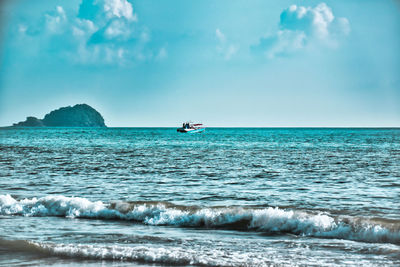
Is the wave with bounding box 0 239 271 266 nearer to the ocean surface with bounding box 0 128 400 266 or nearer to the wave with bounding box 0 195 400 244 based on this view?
the ocean surface with bounding box 0 128 400 266

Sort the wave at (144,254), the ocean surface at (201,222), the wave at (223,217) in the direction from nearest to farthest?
the wave at (144,254) < the ocean surface at (201,222) < the wave at (223,217)

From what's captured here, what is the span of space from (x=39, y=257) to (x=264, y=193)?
956 centimetres

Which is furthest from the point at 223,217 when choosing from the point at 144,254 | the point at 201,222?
the point at 144,254

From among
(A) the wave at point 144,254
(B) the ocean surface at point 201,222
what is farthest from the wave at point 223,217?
(A) the wave at point 144,254

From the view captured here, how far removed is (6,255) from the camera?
29.5 feet

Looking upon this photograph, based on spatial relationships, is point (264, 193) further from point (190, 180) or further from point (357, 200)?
point (190, 180)

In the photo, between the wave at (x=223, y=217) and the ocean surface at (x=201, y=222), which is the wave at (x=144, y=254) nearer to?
the ocean surface at (x=201, y=222)

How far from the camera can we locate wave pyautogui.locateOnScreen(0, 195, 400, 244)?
1074 cm

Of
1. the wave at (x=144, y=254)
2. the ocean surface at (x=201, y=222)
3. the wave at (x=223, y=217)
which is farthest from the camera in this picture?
the wave at (x=223, y=217)

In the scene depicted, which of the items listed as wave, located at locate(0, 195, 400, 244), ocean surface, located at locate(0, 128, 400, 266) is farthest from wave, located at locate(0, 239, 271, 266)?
wave, located at locate(0, 195, 400, 244)

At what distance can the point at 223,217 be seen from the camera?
1223 centimetres

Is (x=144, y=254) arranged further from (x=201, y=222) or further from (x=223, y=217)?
(x=223, y=217)

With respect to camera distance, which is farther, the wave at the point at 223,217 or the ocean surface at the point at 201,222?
the wave at the point at 223,217

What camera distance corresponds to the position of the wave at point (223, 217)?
1074cm
